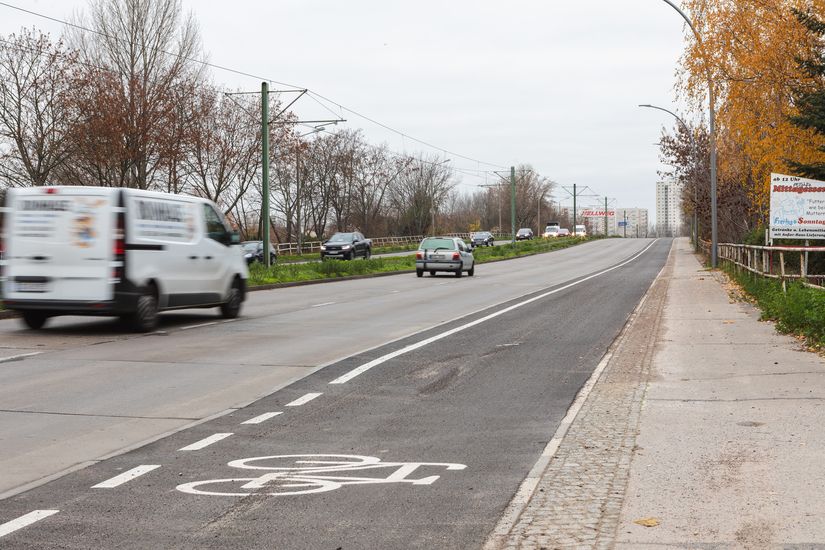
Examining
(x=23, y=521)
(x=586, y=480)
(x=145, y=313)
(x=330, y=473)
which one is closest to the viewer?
(x=23, y=521)

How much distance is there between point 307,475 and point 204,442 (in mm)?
1365

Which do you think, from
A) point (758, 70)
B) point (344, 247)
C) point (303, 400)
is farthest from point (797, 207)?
point (344, 247)

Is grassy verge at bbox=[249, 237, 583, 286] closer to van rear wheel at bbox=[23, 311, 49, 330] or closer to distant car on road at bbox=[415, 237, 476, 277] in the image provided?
distant car on road at bbox=[415, 237, 476, 277]

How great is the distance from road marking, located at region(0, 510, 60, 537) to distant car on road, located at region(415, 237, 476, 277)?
1349 inches

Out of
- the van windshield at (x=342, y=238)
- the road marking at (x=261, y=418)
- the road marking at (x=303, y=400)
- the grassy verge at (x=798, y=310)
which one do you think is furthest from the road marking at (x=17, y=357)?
the van windshield at (x=342, y=238)

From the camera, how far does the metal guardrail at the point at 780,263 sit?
17203 mm

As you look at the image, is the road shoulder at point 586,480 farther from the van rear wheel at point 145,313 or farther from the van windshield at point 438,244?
the van windshield at point 438,244

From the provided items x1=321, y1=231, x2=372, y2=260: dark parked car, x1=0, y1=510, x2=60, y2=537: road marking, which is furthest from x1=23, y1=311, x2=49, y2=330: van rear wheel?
x1=321, y1=231, x2=372, y2=260: dark parked car

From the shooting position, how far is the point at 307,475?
6.21 metres

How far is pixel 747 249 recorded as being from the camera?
1020 inches

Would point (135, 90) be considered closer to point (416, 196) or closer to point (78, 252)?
point (78, 252)

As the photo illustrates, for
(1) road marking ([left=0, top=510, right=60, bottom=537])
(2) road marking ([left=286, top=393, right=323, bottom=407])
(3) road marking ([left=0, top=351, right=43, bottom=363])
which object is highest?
(3) road marking ([left=0, top=351, right=43, bottom=363])

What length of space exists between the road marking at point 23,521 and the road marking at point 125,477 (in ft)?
2.00

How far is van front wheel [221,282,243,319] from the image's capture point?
18.5 m
